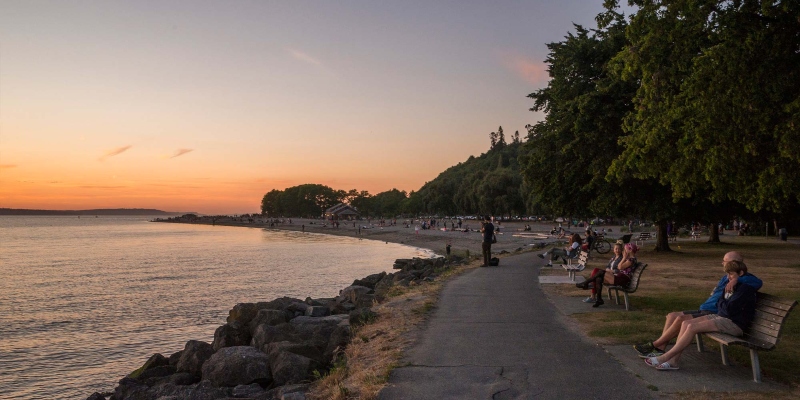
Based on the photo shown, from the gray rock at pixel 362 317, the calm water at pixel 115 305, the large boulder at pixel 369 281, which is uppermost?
the gray rock at pixel 362 317

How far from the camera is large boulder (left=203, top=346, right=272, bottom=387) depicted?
8.83 metres

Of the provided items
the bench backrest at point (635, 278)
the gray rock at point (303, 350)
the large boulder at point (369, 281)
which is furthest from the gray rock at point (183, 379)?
the large boulder at point (369, 281)

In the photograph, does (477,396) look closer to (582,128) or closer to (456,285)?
(456,285)

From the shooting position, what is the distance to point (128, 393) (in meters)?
9.76

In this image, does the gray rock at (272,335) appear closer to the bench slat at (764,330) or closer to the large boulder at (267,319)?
the large boulder at (267,319)

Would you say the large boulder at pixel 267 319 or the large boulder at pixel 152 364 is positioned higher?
the large boulder at pixel 267 319

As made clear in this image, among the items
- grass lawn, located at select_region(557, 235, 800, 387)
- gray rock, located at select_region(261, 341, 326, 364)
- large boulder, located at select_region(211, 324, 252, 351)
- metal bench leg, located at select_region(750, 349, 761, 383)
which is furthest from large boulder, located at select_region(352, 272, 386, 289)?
metal bench leg, located at select_region(750, 349, 761, 383)

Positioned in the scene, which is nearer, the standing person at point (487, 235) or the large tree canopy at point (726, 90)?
the large tree canopy at point (726, 90)

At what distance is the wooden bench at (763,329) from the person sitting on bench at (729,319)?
0.08 m

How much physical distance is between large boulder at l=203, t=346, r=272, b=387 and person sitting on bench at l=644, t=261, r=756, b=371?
572 centimetres

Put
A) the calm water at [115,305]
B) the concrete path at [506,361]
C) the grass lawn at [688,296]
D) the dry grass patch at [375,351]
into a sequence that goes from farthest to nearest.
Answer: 1. the calm water at [115,305]
2. the grass lawn at [688,296]
3. the dry grass patch at [375,351]
4. the concrete path at [506,361]

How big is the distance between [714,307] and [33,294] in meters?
29.4

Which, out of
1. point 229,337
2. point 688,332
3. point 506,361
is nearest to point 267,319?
point 229,337

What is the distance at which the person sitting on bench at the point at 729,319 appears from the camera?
6.68 metres
